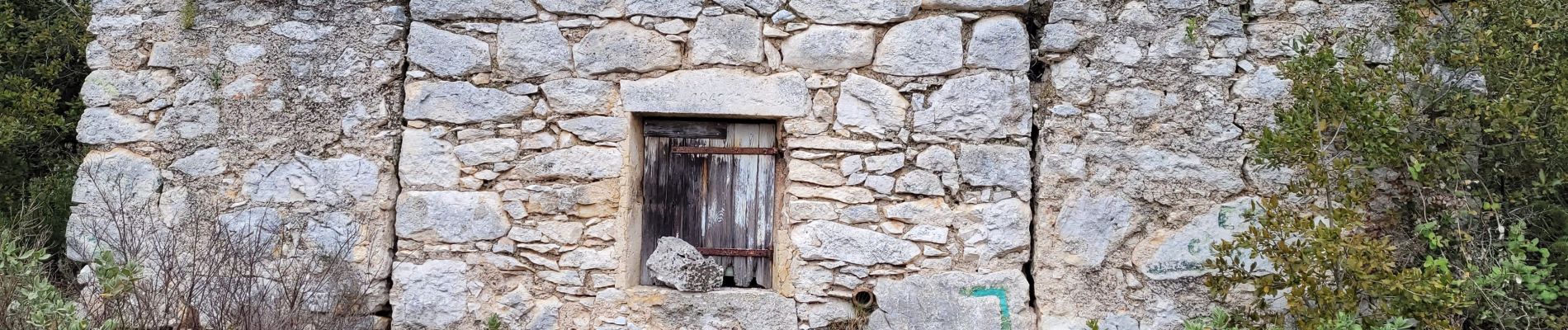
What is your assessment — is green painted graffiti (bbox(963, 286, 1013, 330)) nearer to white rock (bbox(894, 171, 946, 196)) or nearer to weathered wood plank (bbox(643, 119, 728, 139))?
white rock (bbox(894, 171, 946, 196))

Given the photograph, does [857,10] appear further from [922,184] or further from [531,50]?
[531,50]

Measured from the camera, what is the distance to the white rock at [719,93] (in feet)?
11.2

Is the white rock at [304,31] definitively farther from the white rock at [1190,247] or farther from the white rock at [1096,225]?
the white rock at [1190,247]

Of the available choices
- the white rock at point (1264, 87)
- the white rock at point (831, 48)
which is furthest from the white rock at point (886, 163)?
the white rock at point (1264, 87)

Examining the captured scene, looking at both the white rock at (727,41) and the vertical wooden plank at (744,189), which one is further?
the vertical wooden plank at (744,189)

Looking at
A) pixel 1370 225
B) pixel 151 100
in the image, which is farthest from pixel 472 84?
pixel 1370 225

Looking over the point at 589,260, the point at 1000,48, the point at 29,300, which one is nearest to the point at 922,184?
the point at 1000,48

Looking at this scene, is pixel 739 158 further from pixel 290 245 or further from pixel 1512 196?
pixel 1512 196

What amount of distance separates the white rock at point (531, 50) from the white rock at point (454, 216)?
0.47 metres

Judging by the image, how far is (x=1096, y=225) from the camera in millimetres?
3371

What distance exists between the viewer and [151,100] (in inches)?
137

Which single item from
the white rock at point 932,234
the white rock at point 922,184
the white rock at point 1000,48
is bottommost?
the white rock at point 932,234

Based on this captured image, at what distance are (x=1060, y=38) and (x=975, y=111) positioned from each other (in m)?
0.40

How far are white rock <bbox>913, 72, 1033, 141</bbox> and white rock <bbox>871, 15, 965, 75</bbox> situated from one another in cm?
8
